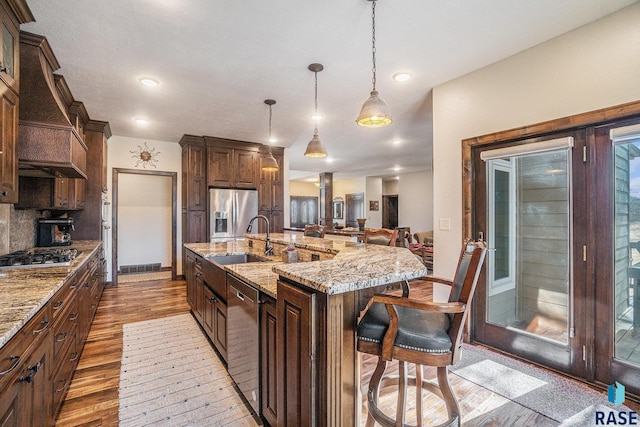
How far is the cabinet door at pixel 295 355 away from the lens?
4.26ft

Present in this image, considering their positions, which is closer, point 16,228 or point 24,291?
point 24,291

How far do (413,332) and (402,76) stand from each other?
2.57 m

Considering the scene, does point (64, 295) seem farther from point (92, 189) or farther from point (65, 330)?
point (92, 189)

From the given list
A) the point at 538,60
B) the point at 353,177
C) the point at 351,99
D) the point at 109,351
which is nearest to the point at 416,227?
the point at 353,177

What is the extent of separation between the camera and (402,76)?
3.03 metres

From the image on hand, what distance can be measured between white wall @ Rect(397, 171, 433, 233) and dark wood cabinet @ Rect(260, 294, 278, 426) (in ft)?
29.2

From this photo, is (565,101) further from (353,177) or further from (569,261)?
(353,177)

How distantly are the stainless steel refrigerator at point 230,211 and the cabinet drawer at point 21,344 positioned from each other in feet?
13.3

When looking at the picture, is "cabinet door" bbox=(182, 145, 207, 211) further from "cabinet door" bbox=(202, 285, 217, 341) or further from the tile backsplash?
"cabinet door" bbox=(202, 285, 217, 341)

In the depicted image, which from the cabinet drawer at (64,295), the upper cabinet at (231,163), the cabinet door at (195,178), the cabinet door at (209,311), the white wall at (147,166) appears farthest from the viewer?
the upper cabinet at (231,163)

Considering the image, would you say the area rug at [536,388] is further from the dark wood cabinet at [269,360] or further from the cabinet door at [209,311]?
the cabinet door at [209,311]

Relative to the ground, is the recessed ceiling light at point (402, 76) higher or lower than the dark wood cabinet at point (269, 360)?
higher

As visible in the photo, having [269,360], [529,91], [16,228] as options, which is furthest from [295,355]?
[16,228]

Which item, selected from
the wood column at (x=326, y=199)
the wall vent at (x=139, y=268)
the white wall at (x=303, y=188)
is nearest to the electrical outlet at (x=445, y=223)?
the wall vent at (x=139, y=268)
